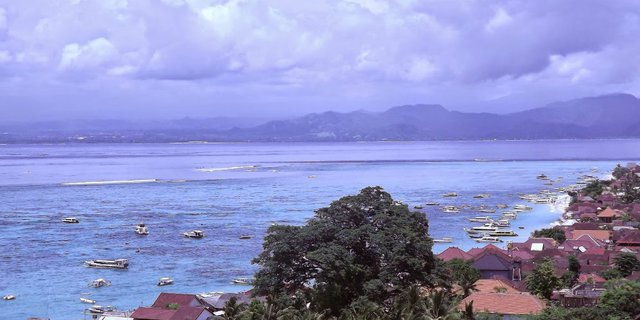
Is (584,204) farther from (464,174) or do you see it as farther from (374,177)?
(464,174)

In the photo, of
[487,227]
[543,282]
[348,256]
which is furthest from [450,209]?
[348,256]

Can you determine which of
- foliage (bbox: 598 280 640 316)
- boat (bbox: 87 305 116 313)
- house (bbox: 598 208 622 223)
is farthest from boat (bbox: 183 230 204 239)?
foliage (bbox: 598 280 640 316)

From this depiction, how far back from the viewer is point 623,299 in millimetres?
23078

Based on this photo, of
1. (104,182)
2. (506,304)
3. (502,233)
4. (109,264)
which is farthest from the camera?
(104,182)

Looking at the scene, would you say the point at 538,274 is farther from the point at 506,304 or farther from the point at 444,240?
the point at 444,240

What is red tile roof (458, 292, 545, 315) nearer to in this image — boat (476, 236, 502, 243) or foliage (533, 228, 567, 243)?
foliage (533, 228, 567, 243)

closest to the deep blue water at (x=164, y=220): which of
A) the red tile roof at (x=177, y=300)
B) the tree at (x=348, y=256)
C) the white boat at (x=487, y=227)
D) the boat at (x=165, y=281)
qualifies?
the boat at (x=165, y=281)

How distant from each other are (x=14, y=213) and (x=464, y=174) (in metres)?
70.7

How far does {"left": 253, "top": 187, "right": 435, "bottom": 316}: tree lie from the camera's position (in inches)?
816

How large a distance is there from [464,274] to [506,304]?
4.10 meters

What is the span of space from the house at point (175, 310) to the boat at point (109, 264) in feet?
38.6

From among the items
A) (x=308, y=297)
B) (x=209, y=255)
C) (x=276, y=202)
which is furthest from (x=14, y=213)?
(x=308, y=297)

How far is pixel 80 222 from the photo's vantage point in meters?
56.4

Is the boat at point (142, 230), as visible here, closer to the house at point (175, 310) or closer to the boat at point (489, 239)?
the boat at point (489, 239)
